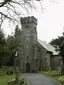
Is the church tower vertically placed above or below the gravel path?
above

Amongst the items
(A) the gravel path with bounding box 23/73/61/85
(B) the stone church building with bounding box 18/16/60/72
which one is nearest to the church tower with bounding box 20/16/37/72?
(B) the stone church building with bounding box 18/16/60/72

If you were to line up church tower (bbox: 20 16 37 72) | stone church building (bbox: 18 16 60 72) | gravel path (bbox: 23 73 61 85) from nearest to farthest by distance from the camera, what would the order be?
gravel path (bbox: 23 73 61 85) → church tower (bbox: 20 16 37 72) → stone church building (bbox: 18 16 60 72)

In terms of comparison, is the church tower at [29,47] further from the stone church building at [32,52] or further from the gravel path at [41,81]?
the gravel path at [41,81]

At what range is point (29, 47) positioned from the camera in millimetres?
75500

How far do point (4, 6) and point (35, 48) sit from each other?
192 feet

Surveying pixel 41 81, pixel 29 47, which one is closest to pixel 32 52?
pixel 29 47

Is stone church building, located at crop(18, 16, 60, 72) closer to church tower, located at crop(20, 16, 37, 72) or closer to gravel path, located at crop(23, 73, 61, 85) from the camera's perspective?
church tower, located at crop(20, 16, 37, 72)

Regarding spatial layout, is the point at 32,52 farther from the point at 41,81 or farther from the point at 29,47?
the point at 41,81

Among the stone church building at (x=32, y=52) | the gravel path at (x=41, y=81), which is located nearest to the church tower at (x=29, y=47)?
the stone church building at (x=32, y=52)

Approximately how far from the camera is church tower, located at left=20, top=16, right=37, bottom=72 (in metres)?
74.1

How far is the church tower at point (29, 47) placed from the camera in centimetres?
7406

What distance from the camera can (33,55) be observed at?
75188 millimetres

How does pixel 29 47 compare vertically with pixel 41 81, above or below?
above

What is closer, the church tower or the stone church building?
the church tower
